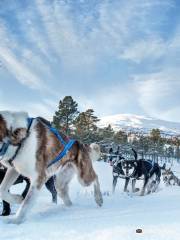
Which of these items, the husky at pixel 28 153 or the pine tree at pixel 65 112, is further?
the pine tree at pixel 65 112

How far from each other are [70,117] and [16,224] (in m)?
48.7

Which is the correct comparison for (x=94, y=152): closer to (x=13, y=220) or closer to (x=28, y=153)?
(x=28, y=153)

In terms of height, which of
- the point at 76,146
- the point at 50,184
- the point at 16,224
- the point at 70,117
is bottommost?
the point at 16,224

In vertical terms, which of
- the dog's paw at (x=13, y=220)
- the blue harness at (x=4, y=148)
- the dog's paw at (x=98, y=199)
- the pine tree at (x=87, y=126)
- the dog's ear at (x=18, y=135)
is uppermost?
the pine tree at (x=87, y=126)

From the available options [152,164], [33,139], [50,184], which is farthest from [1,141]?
[152,164]

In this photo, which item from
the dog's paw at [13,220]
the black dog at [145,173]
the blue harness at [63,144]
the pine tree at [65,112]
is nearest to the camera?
the dog's paw at [13,220]

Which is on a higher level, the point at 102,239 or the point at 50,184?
the point at 50,184

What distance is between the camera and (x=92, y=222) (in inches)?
157

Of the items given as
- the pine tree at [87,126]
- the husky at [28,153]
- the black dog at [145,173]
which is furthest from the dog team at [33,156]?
the pine tree at [87,126]

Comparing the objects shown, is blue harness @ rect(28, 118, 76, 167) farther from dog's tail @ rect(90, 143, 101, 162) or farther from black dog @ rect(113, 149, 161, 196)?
black dog @ rect(113, 149, 161, 196)

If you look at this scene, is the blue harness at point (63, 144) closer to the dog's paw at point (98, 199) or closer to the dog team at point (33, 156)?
the dog team at point (33, 156)

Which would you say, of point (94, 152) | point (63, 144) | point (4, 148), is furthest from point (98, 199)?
point (4, 148)

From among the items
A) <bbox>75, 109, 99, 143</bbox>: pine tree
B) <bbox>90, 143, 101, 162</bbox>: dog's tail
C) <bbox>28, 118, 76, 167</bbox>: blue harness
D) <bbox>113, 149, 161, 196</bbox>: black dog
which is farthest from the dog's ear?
<bbox>75, 109, 99, 143</bbox>: pine tree

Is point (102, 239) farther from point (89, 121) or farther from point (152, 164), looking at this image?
point (89, 121)
